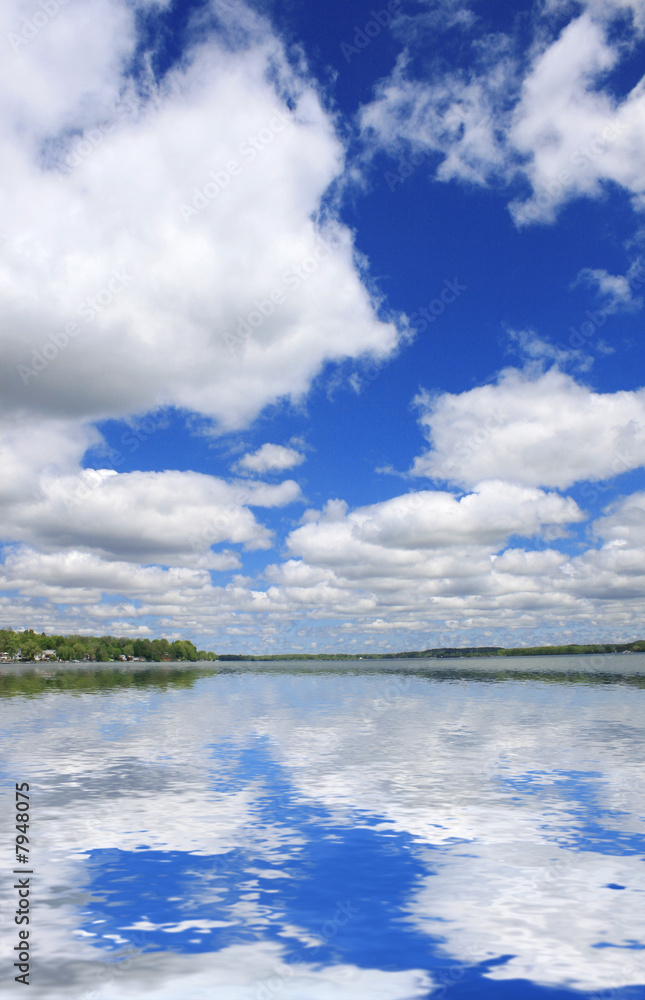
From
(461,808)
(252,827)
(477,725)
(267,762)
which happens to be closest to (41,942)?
(252,827)

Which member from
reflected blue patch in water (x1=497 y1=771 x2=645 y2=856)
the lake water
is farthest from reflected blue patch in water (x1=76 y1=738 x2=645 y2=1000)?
reflected blue patch in water (x1=497 y1=771 x2=645 y2=856)

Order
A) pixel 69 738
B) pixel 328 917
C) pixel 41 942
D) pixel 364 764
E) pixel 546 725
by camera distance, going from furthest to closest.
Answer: pixel 546 725 → pixel 69 738 → pixel 364 764 → pixel 328 917 → pixel 41 942

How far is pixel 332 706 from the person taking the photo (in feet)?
264

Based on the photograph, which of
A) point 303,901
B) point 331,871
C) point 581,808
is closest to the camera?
point 303,901

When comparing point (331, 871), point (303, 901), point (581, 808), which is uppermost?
point (303, 901)

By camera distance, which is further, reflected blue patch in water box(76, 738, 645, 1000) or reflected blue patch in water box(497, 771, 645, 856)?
reflected blue patch in water box(497, 771, 645, 856)

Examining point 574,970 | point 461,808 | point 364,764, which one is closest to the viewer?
point 574,970

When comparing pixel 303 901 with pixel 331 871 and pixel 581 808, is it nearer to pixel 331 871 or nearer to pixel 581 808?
pixel 331 871

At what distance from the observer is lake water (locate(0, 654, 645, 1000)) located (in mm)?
13852

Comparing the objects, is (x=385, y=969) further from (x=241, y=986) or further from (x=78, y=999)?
(x=78, y=999)

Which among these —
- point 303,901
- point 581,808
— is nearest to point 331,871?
point 303,901

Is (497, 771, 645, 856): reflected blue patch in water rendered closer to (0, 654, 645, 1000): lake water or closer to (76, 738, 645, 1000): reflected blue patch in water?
(0, 654, 645, 1000): lake water

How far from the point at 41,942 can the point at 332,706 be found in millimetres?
67376

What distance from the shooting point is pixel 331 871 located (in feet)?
66.8
